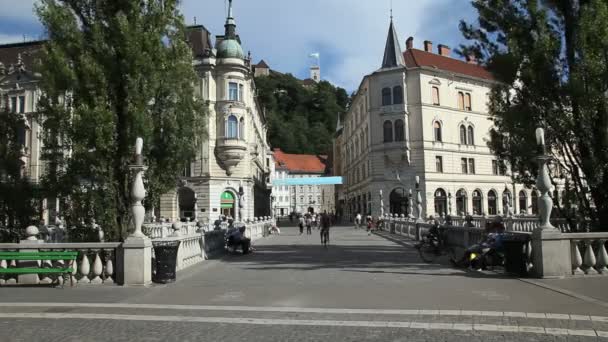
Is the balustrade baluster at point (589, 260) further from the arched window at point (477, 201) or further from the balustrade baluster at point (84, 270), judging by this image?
the arched window at point (477, 201)

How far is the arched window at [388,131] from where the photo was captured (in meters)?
51.9

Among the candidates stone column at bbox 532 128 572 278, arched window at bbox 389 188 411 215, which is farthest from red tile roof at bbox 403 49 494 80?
stone column at bbox 532 128 572 278

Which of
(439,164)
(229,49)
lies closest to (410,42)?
(439,164)

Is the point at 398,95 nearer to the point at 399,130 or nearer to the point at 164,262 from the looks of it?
the point at 399,130

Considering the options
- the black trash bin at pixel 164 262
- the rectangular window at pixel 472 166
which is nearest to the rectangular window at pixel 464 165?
the rectangular window at pixel 472 166

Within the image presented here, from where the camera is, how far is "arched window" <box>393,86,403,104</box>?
170ft

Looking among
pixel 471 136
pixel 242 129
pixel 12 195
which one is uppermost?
pixel 242 129

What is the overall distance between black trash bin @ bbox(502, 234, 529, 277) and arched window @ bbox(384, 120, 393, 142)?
4108 cm

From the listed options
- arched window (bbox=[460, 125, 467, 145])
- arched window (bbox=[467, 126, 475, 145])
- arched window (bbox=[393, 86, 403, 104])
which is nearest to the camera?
arched window (bbox=[393, 86, 403, 104])

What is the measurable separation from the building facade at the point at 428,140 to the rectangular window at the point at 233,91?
15188mm

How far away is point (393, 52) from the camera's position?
52844mm

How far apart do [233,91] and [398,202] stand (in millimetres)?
20778

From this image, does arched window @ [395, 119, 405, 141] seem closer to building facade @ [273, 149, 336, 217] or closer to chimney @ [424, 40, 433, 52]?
chimney @ [424, 40, 433, 52]

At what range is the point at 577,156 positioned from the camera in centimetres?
1323
